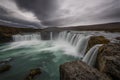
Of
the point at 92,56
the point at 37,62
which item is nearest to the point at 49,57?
the point at 37,62

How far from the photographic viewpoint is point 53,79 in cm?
497

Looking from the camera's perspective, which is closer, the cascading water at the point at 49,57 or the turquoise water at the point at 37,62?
the turquoise water at the point at 37,62

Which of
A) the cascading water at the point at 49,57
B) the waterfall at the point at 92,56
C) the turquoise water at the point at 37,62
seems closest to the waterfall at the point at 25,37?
the cascading water at the point at 49,57

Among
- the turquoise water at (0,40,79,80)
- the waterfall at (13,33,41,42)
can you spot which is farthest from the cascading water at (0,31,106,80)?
the waterfall at (13,33,41,42)

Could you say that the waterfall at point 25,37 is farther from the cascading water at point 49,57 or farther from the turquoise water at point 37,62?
the turquoise water at point 37,62

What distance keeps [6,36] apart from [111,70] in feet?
88.0

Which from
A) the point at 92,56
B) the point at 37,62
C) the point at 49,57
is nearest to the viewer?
the point at 92,56

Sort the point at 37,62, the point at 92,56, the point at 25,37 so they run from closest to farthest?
the point at 92,56, the point at 37,62, the point at 25,37

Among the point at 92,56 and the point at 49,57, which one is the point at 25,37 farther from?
the point at 92,56

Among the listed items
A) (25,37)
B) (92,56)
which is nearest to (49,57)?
(92,56)

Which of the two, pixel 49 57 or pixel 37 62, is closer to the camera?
pixel 37 62

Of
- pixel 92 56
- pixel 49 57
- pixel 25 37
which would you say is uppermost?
pixel 92 56

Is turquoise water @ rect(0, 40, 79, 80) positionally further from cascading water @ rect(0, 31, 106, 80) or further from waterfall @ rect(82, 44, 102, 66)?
waterfall @ rect(82, 44, 102, 66)

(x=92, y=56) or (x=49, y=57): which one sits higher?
(x=92, y=56)
